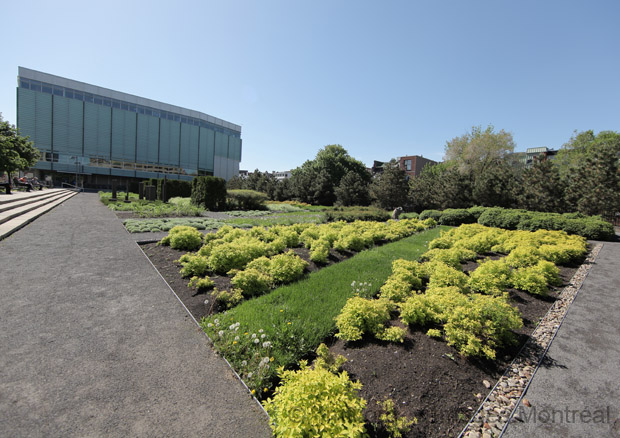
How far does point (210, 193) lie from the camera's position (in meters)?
21.4

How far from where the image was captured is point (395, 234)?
11.3 metres

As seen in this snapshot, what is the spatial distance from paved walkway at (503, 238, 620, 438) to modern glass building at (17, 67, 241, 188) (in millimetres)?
63695

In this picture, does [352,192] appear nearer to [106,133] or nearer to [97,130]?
[106,133]

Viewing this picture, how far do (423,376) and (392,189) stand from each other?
84.0ft

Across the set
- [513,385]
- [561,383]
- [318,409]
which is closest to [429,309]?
[513,385]

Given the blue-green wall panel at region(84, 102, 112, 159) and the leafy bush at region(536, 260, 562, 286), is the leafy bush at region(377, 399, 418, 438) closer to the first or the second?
the leafy bush at region(536, 260, 562, 286)

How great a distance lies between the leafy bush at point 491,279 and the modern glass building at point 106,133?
62407 millimetres

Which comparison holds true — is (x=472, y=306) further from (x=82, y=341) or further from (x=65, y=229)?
(x=65, y=229)

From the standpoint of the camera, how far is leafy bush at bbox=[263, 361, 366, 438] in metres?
2.01

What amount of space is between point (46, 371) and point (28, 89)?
65.1 metres

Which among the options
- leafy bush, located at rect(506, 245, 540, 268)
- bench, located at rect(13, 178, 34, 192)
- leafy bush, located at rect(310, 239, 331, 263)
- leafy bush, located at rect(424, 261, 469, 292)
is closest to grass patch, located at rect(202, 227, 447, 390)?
leafy bush, located at rect(310, 239, 331, 263)

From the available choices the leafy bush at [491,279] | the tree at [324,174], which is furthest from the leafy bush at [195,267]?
the tree at [324,174]

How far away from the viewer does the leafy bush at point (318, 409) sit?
2008mm

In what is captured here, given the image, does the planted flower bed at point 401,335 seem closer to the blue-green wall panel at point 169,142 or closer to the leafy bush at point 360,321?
the leafy bush at point 360,321
